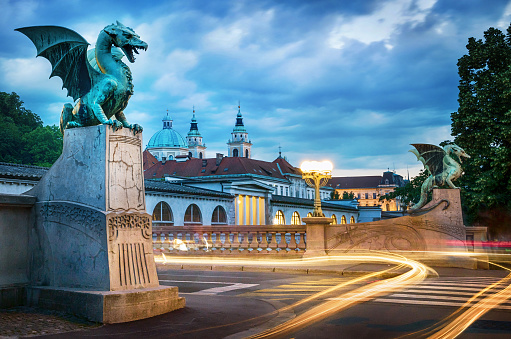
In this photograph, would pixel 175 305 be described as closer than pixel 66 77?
Yes

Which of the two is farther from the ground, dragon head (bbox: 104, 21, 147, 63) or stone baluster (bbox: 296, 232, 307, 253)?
dragon head (bbox: 104, 21, 147, 63)

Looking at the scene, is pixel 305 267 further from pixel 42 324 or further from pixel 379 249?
pixel 42 324

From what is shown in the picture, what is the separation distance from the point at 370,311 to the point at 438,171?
1095 cm

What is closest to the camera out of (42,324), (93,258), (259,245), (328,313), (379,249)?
(42,324)

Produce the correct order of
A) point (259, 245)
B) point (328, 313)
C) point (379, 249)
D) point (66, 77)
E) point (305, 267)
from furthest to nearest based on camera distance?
1. point (259, 245)
2. point (379, 249)
3. point (305, 267)
4. point (66, 77)
5. point (328, 313)

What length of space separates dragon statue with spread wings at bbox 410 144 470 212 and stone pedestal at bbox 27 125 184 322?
38.8 ft

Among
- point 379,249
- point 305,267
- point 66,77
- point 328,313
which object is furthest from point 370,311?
point 379,249

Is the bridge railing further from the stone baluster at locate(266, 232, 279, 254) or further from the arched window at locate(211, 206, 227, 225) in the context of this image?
the arched window at locate(211, 206, 227, 225)

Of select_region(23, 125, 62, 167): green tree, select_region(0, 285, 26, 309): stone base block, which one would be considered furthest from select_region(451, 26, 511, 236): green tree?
select_region(23, 125, 62, 167): green tree

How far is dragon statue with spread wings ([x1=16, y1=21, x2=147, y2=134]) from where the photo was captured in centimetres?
870

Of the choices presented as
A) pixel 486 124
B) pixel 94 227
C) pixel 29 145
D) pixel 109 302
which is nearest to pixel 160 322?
pixel 109 302

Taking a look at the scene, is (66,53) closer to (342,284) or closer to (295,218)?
(342,284)

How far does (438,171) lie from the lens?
18.5 metres

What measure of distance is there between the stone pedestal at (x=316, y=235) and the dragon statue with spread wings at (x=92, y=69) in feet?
35.5
